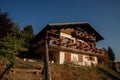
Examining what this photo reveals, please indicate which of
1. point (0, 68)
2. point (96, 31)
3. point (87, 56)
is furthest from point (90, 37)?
point (0, 68)

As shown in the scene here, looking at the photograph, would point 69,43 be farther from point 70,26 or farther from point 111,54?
point 111,54

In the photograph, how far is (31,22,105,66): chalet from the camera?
2425 cm

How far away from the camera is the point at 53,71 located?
18203 mm

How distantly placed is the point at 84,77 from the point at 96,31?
16.6 meters

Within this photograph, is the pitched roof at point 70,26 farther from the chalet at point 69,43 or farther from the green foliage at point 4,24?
the green foliage at point 4,24

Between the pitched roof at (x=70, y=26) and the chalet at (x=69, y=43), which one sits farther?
the pitched roof at (x=70, y=26)

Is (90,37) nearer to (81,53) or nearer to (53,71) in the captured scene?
(81,53)

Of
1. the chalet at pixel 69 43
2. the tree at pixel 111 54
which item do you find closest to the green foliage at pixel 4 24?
the chalet at pixel 69 43

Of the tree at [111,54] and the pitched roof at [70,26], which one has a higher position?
the pitched roof at [70,26]

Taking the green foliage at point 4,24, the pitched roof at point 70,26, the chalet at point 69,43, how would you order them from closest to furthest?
the green foliage at point 4,24
the chalet at point 69,43
the pitched roof at point 70,26

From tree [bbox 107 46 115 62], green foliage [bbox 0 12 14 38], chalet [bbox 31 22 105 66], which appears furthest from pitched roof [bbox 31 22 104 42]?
tree [bbox 107 46 115 62]

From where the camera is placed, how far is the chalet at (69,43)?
2425 centimetres

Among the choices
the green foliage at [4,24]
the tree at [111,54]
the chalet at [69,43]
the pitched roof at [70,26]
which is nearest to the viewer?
the green foliage at [4,24]

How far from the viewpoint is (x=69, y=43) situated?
25.0 metres
